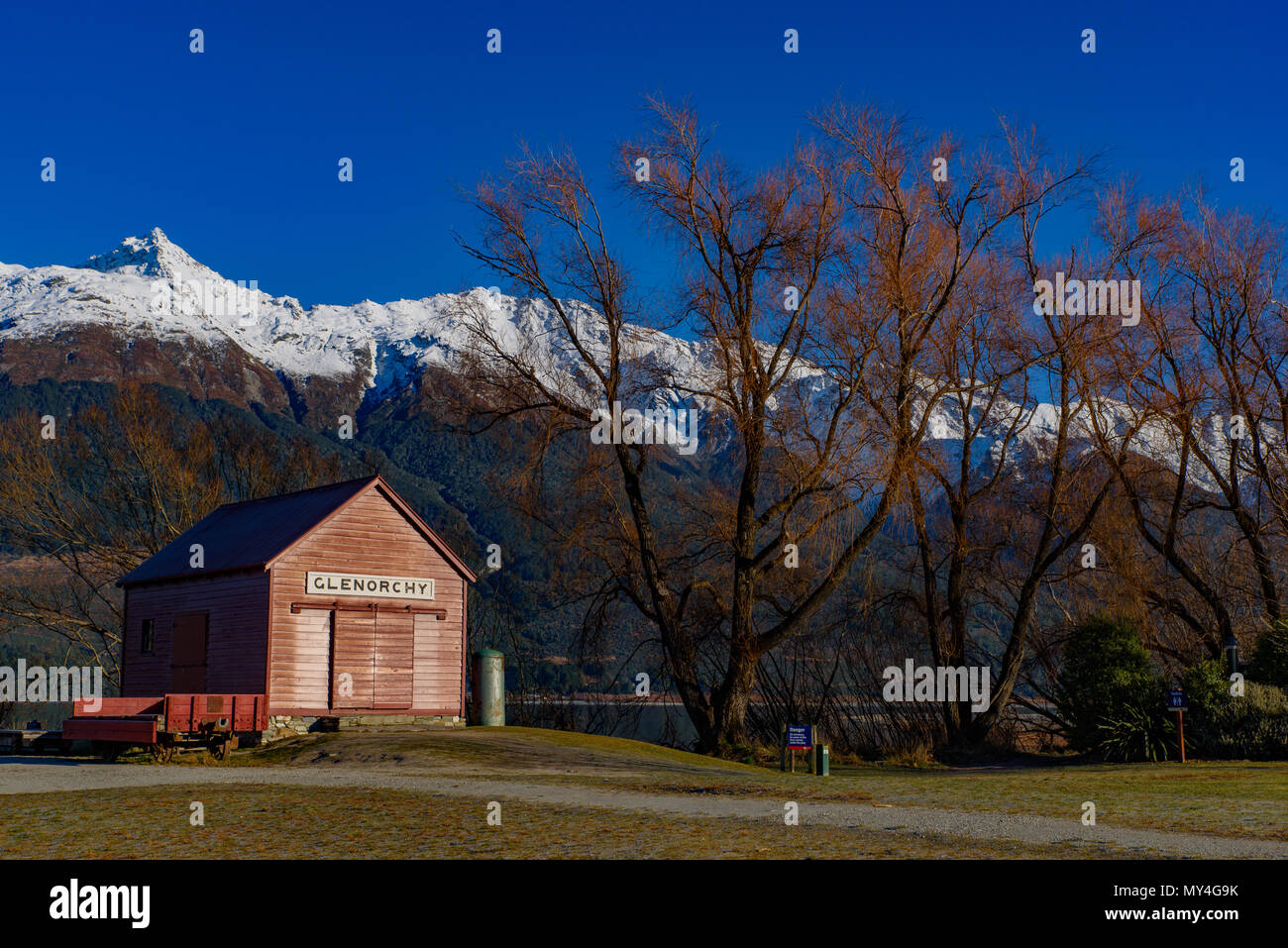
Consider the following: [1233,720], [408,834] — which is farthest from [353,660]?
[1233,720]

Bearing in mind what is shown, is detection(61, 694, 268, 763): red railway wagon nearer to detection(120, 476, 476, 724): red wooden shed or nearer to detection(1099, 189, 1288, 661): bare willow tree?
detection(120, 476, 476, 724): red wooden shed

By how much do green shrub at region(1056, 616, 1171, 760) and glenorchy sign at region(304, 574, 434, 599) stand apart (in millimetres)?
17291

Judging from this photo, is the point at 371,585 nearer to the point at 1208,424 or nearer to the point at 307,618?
the point at 307,618

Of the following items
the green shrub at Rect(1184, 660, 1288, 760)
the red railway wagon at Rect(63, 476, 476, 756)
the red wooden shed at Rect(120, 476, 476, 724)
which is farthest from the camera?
the red wooden shed at Rect(120, 476, 476, 724)

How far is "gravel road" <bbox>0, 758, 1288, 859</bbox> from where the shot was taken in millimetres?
12758

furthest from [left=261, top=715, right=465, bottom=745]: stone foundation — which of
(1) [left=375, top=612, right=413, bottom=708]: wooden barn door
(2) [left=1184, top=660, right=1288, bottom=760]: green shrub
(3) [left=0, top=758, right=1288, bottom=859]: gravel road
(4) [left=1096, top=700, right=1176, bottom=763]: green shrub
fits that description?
(2) [left=1184, top=660, right=1288, bottom=760]: green shrub

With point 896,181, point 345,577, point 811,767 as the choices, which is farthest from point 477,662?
point 896,181

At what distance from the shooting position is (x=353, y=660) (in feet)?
104

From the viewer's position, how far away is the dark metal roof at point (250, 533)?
31.4 m

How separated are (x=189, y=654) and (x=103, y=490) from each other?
86.8 ft
